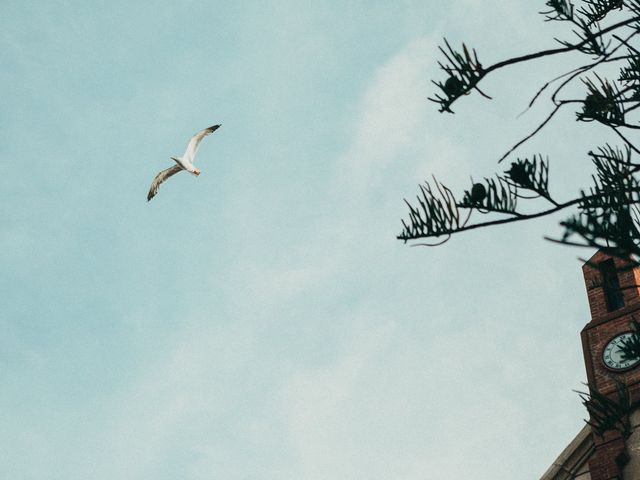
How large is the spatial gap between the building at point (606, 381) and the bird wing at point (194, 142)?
9.39 meters

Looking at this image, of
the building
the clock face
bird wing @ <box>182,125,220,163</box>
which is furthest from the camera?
bird wing @ <box>182,125,220,163</box>

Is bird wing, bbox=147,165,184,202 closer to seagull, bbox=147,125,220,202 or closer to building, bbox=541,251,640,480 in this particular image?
seagull, bbox=147,125,220,202

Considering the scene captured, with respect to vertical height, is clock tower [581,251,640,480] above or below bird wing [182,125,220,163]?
below

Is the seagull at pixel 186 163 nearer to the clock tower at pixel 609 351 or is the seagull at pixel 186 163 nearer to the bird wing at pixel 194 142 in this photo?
→ the bird wing at pixel 194 142

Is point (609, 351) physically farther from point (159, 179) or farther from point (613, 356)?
point (159, 179)

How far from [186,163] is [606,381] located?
37.2ft

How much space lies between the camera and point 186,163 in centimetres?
2120

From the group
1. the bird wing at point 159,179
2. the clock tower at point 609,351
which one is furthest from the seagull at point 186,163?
the clock tower at point 609,351

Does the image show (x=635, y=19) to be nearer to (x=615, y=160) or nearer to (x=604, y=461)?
(x=615, y=160)

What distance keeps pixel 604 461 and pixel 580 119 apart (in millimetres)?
10671

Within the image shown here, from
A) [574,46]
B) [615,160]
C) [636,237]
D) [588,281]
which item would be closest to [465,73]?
[574,46]

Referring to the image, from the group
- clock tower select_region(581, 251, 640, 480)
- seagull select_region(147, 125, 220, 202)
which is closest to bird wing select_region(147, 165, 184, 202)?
seagull select_region(147, 125, 220, 202)

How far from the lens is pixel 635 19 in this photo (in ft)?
10.8

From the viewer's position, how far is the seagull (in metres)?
20.7
